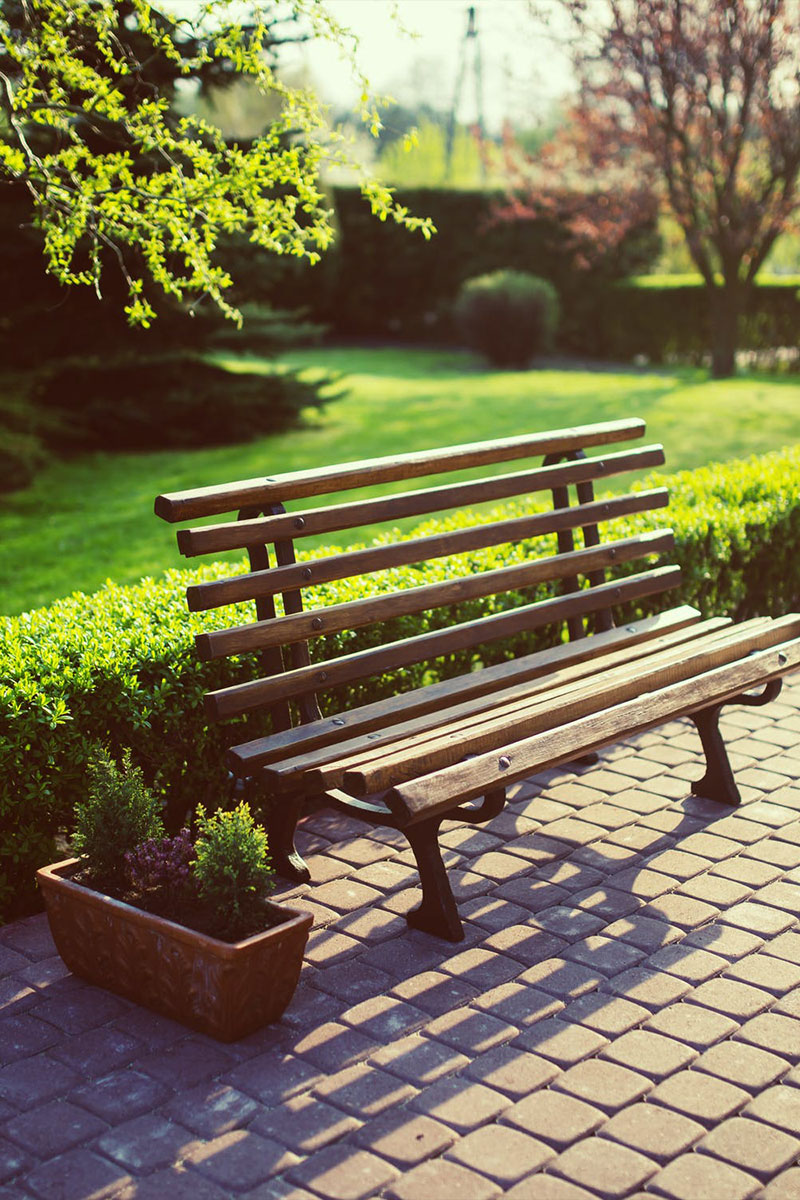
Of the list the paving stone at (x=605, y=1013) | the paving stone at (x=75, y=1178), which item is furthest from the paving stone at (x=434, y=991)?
the paving stone at (x=75, y=1178)

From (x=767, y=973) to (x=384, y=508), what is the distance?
1925mm

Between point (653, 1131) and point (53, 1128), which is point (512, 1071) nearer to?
point (653, 1131)

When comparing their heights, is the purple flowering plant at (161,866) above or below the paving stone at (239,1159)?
above

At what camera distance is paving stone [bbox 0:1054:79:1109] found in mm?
3072

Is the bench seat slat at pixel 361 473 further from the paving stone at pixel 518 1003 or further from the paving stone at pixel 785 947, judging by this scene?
the paving stone at pixel 785 947

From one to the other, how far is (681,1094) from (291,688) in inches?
68.5

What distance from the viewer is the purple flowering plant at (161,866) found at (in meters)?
3.44

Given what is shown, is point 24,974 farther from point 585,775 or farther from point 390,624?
point 585,775

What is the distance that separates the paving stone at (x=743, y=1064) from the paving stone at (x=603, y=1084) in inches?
7.1

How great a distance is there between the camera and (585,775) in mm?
5109

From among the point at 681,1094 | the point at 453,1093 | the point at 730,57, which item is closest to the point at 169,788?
the point at 453,1093

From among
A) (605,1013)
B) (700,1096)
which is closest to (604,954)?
(605,1013)

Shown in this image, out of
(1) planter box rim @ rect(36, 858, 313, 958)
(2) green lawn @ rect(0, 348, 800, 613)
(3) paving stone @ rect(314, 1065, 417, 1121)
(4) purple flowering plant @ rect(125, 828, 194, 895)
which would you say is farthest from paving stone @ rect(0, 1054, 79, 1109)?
(2) green lawn @ rect(0, 348, 800, 613)

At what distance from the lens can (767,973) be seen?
3561 mm
